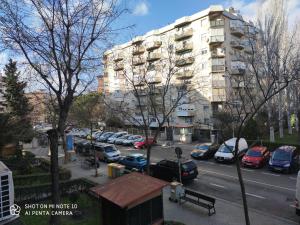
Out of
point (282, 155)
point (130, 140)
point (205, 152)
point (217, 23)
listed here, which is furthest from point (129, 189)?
point (217, 23)

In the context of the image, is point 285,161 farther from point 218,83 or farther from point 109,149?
point 218,83

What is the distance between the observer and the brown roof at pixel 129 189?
27.9ft

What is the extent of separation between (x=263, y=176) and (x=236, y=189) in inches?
142

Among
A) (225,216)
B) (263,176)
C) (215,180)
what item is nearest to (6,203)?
(225,216)

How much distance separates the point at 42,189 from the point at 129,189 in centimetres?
736

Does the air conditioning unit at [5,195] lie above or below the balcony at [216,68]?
below

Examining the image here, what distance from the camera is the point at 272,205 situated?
42.1 ft

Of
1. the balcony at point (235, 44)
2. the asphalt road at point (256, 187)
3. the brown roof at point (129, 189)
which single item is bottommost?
the asphalt road at point (256, 187)

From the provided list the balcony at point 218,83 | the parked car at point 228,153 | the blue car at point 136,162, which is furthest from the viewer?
the balcony at point 218,83

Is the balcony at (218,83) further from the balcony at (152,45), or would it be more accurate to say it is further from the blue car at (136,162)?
the blue car at (136,162)

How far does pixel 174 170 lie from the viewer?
16.8m

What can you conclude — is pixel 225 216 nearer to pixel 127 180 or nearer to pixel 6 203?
pixel 127 180

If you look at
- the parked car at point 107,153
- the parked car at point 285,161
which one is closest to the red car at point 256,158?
the parked car at point 285,161

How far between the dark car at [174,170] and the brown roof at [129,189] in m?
7.00
